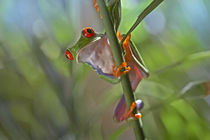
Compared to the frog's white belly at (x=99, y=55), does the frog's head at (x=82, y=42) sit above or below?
above

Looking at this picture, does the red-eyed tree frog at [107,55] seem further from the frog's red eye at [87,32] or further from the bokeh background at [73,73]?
the bokeh background at [73,73]

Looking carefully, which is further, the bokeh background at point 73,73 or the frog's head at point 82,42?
the bokeh background at point 73,73

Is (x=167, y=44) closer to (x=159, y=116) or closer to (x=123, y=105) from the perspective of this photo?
(x=159, y=116)

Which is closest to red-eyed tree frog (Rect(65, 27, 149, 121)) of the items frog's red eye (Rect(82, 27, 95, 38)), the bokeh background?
frog's red eye (Rect(82, 27, 95, 38))

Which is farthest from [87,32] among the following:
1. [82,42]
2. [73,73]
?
[73,73]

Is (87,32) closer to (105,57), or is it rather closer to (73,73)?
(105,57)

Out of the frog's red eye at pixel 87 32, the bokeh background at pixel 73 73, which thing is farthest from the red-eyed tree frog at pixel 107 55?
the bokeh background at pixel 73 73

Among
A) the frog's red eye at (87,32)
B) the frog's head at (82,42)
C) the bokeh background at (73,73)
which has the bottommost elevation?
the bokeh background at (73,73)
